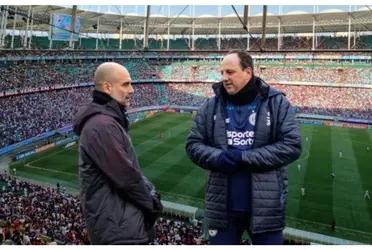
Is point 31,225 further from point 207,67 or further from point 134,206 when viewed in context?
point 207,67

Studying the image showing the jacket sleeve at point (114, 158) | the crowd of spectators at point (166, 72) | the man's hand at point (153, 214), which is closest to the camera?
the jacket sleeve at point (114, 158)

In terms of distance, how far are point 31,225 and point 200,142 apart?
46.2 feet

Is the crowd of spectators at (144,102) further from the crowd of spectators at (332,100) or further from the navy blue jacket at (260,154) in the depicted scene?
the navy blue jacket at (260,154)

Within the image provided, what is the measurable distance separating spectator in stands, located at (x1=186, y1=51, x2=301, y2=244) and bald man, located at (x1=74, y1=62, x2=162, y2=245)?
22.4 inches

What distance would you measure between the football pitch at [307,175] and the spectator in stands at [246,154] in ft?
56.2

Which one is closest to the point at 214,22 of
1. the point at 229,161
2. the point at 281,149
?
the point at 281,149

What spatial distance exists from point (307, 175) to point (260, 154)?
25.5m

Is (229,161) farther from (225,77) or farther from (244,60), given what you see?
(244,60)

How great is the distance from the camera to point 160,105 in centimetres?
5812

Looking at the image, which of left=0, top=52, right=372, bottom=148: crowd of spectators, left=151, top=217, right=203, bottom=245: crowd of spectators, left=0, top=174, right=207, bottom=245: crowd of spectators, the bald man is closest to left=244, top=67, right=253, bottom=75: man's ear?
the bald man

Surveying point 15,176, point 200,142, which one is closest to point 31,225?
point 15,176

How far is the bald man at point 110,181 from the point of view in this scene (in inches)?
102

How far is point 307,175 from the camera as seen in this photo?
27.3 m

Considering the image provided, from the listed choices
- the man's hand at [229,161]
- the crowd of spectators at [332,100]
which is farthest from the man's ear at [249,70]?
the crowd of spectators at [332,100]
